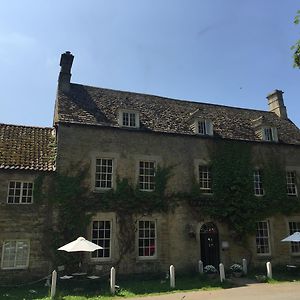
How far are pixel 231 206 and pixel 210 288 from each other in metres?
A: 6.39

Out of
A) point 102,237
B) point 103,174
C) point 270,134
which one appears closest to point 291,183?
point 270,134

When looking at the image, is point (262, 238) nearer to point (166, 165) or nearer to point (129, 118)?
point (166, 165)

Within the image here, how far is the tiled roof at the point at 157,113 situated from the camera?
20172mm

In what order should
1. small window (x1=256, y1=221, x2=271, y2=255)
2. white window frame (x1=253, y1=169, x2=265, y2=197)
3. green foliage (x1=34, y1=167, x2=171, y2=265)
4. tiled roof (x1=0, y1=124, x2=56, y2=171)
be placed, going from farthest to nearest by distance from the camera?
white window frame (x1=253, y1=169, x2=265, y2=197) < small window (x1=256, y1=221, x2=271, y2=255) < tiled roof (x1=0, y1=124, x2=56, y2=171) < green foliage (x1=34, y1=167, x2=171, y2=265)

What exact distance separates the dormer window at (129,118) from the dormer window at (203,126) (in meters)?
4.07

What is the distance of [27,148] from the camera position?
1898cm

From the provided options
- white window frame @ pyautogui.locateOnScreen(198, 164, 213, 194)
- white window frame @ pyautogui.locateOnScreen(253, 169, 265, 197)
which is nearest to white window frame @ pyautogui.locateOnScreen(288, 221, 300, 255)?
white window frame @ pyautogui.locateOnScreen(253, 169, 265, 197)

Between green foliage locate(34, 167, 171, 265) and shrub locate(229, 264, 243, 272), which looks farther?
shrub locate(229, 264, 243, 272)

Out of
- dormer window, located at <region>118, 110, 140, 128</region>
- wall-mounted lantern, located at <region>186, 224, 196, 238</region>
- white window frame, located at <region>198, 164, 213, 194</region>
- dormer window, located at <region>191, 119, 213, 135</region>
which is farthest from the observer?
dormer window, located at <region>191, 119, 213, 135</region>

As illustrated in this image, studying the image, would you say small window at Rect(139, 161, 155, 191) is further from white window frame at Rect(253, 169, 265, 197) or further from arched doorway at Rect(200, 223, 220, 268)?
white window frame at Rect(253, 169, 265, 197)

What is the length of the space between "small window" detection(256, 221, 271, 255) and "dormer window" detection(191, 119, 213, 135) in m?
6.98

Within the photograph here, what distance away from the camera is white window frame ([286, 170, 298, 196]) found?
77.4 feet

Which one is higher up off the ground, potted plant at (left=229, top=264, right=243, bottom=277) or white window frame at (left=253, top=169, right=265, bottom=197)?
white window frame at (left=253, top=169, right=265, bottom=197)

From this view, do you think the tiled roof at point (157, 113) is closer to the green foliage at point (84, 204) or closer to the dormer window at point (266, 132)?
the dormer window at point (266, 132)
